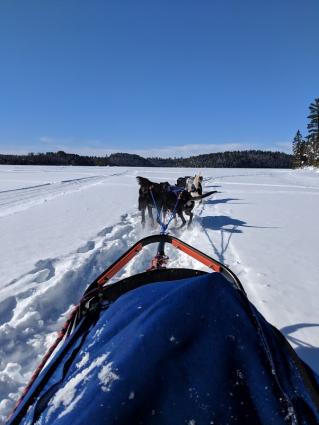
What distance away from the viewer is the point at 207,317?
47.0 inches

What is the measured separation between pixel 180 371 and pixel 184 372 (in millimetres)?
12

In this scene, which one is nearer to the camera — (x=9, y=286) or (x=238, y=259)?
(x=9, y=286)

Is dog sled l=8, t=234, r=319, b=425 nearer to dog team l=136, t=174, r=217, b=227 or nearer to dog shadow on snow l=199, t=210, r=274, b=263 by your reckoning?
dog shadow on snow l=199, t=210, r=274, b=263

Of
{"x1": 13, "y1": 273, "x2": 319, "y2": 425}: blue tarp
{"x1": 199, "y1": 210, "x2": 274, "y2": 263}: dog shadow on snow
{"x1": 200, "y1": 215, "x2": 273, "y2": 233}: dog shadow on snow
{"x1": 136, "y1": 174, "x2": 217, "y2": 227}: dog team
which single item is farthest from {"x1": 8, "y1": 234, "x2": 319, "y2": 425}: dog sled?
{"x1": 136, "y1": 174, "x2": 217, "y2": 227}: dog team

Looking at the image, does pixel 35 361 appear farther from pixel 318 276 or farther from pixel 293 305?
pixel 318 276

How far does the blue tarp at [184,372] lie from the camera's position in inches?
39.8

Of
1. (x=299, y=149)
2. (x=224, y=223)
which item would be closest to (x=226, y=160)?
(x=299, y=149)

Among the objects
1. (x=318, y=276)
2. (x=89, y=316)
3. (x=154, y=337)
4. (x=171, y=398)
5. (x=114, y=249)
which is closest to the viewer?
(x=171, y=398)

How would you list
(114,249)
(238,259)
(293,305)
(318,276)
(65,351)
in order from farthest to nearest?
1. (114,249)
2. (238,259)
3. (318,276)
4. (293,305)
5. (65,351)

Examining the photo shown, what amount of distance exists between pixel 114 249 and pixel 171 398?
14.0ft

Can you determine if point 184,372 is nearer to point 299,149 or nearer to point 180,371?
point 180,371

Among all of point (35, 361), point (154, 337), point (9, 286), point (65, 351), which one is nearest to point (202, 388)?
point (154, 337)

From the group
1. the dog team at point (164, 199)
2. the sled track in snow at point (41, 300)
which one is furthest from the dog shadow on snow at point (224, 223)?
the sled track in snow at point (41, 300)

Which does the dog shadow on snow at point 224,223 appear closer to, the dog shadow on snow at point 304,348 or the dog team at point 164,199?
the dog team at point 164,199
